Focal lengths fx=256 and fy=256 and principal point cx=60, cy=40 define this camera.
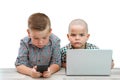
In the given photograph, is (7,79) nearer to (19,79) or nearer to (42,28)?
(19,79)

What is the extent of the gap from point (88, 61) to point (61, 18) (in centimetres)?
162

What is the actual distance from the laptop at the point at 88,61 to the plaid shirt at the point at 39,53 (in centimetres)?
21

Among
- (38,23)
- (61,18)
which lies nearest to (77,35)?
(38,23)

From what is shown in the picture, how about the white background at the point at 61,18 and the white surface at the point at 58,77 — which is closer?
the white surface at the point at 58,77

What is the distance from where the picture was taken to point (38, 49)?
5.28ft

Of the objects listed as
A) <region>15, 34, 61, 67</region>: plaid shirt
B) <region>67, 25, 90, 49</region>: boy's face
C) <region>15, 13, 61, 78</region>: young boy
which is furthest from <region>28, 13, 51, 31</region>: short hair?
<region>67, 25, 90, 49</region>: boy's face

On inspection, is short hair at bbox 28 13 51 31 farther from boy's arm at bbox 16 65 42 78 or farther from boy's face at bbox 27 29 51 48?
boy's arm at bbox 16 65 42 78

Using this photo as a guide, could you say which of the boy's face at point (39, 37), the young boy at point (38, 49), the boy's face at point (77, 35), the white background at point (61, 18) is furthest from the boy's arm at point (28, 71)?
the white background at point (61, 18)

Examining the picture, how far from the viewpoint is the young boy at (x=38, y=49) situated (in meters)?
1.44

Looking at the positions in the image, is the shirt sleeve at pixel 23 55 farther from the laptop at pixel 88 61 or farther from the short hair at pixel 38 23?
the laptop at pixel 88 61

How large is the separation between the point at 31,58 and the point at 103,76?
48 centimetres

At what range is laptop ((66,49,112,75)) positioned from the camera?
1313 mm

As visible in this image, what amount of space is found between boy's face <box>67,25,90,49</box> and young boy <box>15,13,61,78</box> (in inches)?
4.4

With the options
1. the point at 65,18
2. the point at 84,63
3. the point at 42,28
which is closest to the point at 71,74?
the point at 84,63
